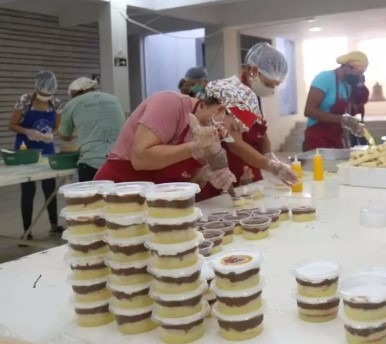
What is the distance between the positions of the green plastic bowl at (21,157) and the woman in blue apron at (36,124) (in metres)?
0.38

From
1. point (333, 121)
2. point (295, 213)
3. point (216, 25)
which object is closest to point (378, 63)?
point (216, 25)

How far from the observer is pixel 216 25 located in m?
9.12

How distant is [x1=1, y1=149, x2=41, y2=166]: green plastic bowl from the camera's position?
4.44m

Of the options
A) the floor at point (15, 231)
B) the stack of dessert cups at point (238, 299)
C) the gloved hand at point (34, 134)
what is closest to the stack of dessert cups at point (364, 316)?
the stack of dessert cups at point (238, 299)

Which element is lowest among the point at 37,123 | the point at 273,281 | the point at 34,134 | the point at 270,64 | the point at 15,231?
the point at 15,231

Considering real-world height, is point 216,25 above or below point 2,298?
above

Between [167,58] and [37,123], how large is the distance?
6.37 m

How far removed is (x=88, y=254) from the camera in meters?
1.22

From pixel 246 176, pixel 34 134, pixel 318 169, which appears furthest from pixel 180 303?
pixel 34 134

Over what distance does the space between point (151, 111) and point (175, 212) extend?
0.93 meters

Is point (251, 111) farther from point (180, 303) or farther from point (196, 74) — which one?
point (196, 74)

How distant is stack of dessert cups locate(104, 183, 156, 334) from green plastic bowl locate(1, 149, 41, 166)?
3.52 m

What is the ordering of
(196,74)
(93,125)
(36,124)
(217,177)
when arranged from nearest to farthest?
(217,177)
(93,125)
(36,124)
(196,74)

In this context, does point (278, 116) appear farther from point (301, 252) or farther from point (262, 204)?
point (301, 252)
